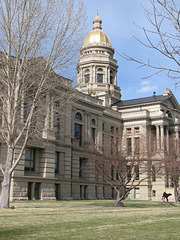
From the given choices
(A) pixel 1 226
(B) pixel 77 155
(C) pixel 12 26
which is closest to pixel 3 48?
(C) pixel 12 26

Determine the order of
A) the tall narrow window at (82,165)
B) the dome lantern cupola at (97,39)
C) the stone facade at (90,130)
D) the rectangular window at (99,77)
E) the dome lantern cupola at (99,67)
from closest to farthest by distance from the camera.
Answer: the stone facade at (90,130) → the tall narrow window at (82,165) → the dome lantern cupola at (99,67) → the rectangular window at (99,77) → the dome lantern cupola at (97,39)

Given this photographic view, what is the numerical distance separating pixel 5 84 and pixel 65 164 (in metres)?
23.6

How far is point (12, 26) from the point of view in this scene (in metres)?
23.5

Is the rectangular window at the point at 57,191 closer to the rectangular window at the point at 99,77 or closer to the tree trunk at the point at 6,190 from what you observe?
the tree trunk at the point at 6,190

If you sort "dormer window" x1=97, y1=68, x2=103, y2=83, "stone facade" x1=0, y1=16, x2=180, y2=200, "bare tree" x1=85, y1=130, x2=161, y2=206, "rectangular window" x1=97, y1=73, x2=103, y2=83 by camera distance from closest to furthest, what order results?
"bare tree" x1=85, y1=130, x2=161, y2=206
"stone facade" x1=0, y1=16, x2=180, y2=200
"dormer window" x1=97, y1=68, x2=103, y2=83
"rectangular window" x1=97, y1=73, x2=103, y2=83

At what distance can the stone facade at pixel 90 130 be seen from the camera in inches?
1588

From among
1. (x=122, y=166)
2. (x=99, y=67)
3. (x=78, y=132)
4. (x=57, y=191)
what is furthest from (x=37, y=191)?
(x=99, y=67)

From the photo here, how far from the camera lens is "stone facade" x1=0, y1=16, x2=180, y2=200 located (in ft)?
132

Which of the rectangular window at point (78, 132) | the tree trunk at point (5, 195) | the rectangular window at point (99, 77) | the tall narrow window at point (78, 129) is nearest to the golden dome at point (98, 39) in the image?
the rectangular window at point (99, 77)

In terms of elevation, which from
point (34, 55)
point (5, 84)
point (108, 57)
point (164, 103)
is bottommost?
point (5, 84)

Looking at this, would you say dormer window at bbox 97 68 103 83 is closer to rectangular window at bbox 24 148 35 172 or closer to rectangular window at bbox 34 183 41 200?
rectangular window at bbox 24 148 35 172

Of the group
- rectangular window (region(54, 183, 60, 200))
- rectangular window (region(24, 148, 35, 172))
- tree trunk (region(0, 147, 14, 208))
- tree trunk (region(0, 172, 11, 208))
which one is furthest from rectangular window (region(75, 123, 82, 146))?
tree trunk (region(0, 172, 11, 208))

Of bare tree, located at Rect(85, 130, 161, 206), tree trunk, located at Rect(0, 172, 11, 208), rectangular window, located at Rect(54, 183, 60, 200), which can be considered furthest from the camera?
rectangular window, located at Rect(54, 183, 60, 200)

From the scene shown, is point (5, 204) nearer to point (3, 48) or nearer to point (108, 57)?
point (3, 48)
